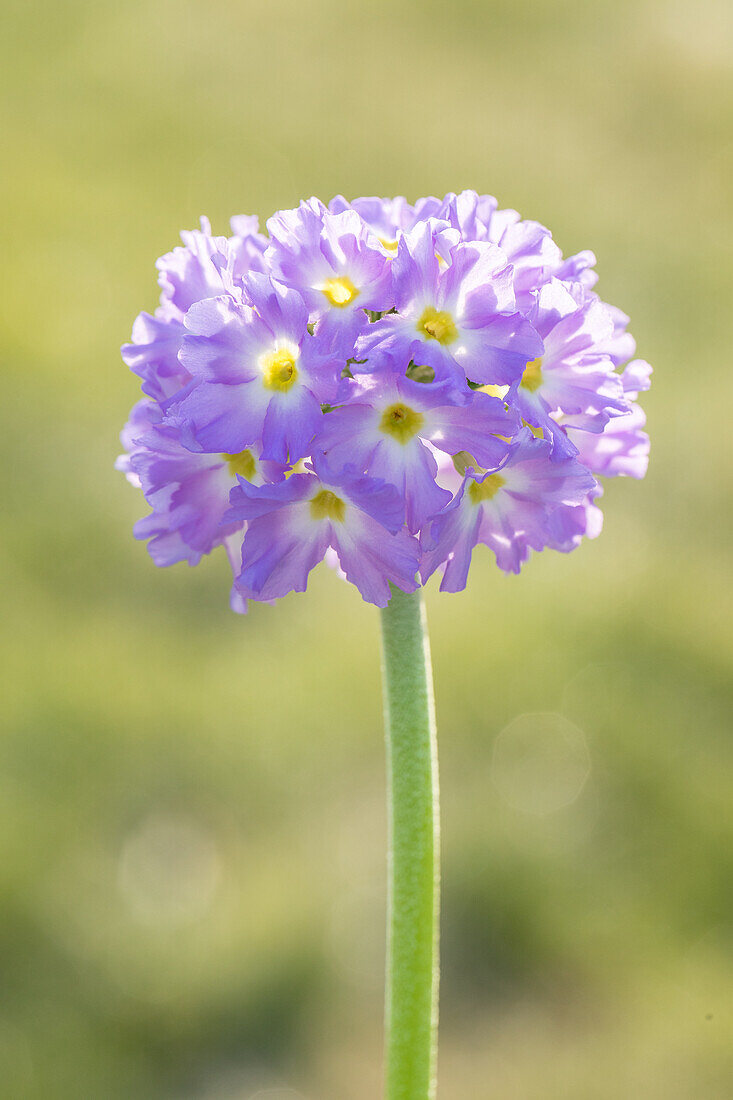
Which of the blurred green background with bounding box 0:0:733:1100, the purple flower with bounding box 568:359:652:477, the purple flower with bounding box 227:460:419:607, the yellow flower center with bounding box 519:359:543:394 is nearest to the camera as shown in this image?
the purple flower with bounding box 227:460:419:607

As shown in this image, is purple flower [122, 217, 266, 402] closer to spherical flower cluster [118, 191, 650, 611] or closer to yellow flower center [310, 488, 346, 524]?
spherical flower cluster [118, 191, 650, 611]

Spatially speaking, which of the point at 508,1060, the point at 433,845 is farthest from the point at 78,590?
the point at 433,845

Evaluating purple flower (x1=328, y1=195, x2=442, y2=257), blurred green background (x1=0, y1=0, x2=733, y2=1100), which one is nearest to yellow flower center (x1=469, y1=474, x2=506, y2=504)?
purple flower (x1=328, y1=195, x2=442, y2=257)

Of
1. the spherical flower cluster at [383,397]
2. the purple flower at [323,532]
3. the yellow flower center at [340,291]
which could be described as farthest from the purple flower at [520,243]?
the purple flower at [323,532]

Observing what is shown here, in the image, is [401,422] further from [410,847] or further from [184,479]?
[410,847]

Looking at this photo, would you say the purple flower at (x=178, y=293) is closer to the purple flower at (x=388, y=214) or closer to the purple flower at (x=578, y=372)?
the purple flower at (x=388, y=214)

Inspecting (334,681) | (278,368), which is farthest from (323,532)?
(334,681)

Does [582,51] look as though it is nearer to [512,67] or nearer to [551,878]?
[512,67]

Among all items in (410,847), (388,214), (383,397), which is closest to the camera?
(383,397)
